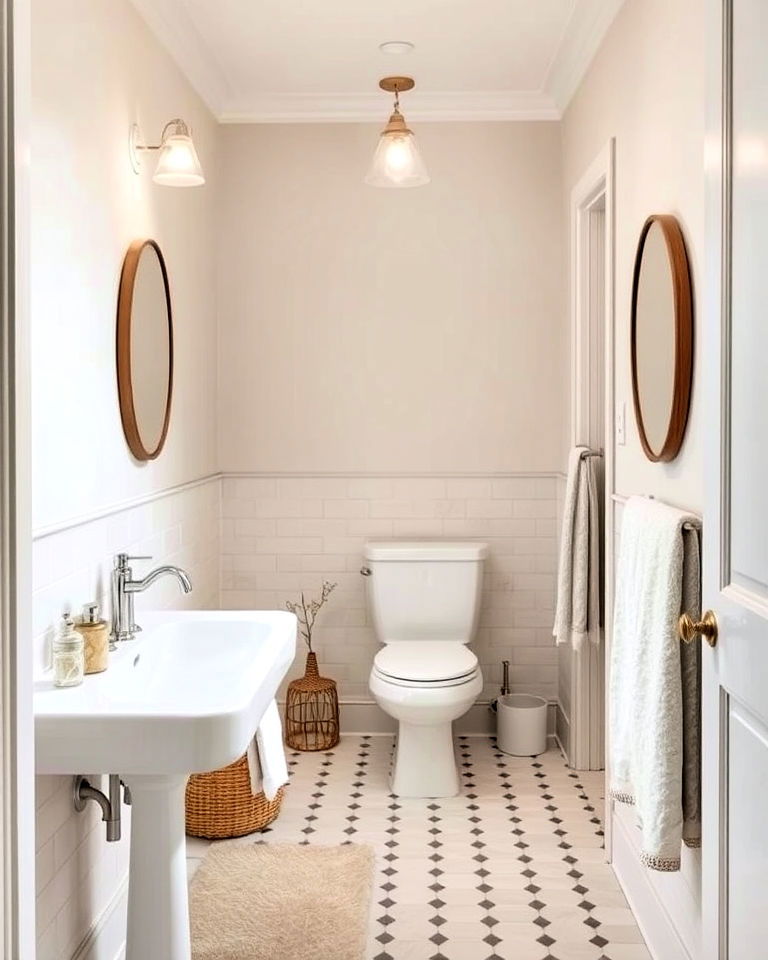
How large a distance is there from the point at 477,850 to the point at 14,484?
2.52 m

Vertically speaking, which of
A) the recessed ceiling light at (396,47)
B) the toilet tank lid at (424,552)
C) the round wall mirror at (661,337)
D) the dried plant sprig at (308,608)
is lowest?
the dried plant sprig at (308,608)

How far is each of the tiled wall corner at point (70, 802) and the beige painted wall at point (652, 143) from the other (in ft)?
4.56

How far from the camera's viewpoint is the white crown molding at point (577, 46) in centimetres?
313

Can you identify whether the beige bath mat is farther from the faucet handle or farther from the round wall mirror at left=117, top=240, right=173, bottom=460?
the round wall mirror at left=117, top=240, right=173, bottom=460

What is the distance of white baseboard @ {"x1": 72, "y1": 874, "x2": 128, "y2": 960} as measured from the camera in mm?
2408

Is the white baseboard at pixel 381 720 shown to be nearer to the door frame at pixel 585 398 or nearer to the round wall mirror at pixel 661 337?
the door frame at pixel 585 398

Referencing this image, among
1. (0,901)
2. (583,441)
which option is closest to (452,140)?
(583,441)

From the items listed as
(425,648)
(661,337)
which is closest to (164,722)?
(661,337)

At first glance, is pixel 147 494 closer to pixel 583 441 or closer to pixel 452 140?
pixel 583 441

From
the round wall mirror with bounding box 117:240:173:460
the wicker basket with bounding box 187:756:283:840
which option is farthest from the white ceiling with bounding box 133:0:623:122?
the wicker basket with bounding box 187:756:283:840

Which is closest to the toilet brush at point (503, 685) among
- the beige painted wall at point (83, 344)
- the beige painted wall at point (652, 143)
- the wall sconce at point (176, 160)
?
→ the beige painted wall at point (652, 143)

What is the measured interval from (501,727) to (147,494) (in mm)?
1856

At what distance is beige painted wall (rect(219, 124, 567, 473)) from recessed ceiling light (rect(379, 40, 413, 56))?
629 millimetres

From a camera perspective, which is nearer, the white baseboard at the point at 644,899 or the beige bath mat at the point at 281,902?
the white baseboard at the point at 644,899
